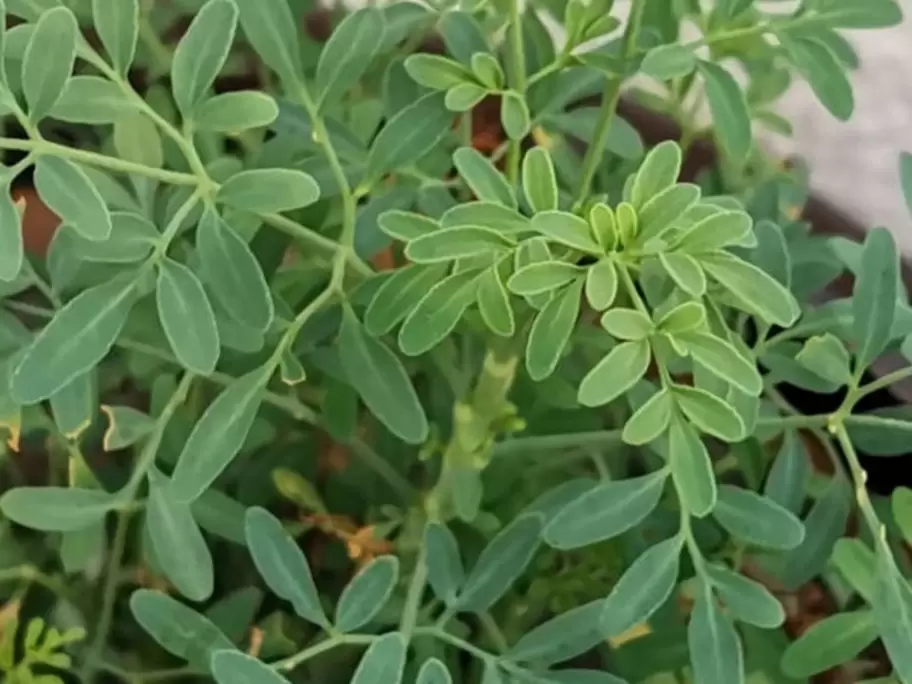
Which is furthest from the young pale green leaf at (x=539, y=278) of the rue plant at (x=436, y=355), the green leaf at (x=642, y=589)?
the green leaf at (x=642, y=589)

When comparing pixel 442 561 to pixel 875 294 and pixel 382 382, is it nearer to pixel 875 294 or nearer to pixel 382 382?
pixel 382 382

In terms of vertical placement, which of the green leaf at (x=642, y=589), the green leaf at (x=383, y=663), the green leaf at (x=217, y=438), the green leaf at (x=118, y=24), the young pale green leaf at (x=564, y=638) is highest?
the green leaf at (x=118, y=24)

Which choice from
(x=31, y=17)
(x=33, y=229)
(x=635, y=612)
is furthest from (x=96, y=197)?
(x=33, y=229)

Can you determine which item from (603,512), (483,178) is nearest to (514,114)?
(483,178)

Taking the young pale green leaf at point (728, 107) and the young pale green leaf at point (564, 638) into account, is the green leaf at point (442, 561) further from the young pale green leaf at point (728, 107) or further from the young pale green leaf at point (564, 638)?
the young pale green leaf at point (728, 107)

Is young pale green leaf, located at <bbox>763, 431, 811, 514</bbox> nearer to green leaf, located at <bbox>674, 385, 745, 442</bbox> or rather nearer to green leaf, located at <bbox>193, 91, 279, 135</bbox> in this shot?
green leaf, located at <bbox>674, 385, 745, 442</bbox>

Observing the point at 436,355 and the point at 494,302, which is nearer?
the point at 494,302
